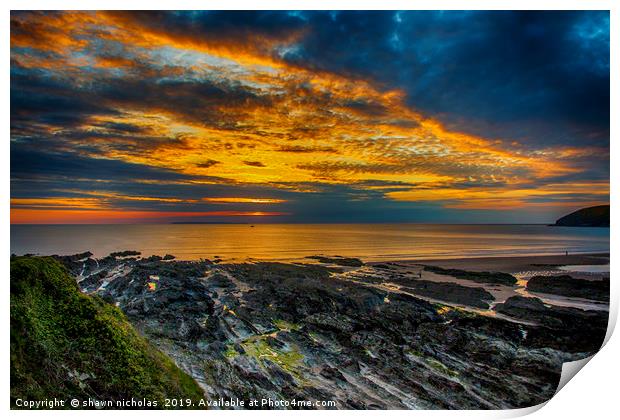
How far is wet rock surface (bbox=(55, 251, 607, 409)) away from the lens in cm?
626

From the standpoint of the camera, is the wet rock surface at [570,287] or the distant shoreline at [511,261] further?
the distant shoreline at [511,261]

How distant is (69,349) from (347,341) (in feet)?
15.9

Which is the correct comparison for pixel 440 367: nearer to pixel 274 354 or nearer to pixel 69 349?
pixel 274 354

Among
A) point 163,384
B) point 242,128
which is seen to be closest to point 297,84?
point 242,128

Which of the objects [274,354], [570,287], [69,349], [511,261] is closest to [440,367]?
[274,354]

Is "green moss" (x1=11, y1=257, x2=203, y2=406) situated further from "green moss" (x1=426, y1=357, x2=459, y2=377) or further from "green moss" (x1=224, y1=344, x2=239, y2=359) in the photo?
"green moss" (x1=426, y1=357, x2=459, y2=377)

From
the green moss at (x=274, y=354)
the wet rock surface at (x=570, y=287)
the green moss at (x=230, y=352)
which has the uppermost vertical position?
the wet rock surface at (x=570, y=287)

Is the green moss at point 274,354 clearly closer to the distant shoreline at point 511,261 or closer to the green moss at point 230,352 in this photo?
the green moss at point 230,352

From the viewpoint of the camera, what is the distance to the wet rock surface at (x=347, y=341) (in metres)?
6.26

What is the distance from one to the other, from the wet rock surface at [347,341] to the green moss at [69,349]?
1013 millimetres

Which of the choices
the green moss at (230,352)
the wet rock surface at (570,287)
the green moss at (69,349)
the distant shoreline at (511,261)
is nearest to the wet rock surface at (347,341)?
the green moss at (230,352)

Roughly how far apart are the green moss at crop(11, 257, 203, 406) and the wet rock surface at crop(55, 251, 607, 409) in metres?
1.01

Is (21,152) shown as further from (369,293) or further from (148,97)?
(369,293)

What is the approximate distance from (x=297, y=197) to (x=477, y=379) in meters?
5.49
